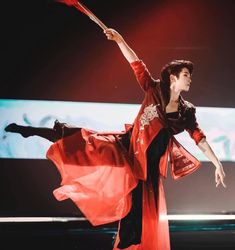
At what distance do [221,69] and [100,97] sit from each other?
3.18 ft

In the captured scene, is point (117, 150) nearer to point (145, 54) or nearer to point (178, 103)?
point (178, 103)

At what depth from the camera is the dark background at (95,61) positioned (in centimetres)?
279

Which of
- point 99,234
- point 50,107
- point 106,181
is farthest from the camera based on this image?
point 50,107

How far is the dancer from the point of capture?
1.98 meters

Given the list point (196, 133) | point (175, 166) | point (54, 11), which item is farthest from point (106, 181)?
point (54, 11)

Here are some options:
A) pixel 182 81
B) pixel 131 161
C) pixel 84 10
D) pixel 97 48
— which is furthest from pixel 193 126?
pixel 97 48

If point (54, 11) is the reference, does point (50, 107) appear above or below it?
below

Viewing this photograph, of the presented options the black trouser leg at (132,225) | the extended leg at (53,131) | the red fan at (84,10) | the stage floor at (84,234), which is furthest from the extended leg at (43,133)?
the stage floor at (84,234)

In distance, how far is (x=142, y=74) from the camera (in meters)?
2.01

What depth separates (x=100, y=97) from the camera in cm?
285

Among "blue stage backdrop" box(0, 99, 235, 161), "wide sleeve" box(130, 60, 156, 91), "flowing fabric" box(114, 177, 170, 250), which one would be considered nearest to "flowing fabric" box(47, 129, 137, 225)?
"flowing fabric" box(114, 177, 170, 250)

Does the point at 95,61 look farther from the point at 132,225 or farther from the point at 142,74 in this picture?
the point at 132,225

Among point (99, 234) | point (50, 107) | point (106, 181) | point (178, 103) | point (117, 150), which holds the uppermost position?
point (50, 107)

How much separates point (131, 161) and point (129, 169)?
5 cm
